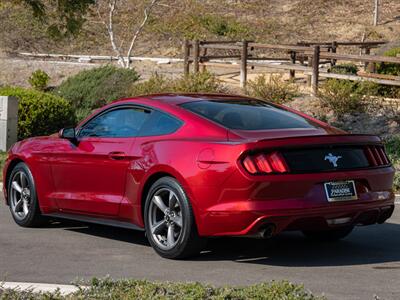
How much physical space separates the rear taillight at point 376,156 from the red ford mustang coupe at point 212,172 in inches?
0.5

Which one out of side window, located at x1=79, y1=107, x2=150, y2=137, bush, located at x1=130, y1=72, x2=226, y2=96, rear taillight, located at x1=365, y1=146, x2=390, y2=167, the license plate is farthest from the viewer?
bush, located at x1=130, y1=72, x2=226, y2=96

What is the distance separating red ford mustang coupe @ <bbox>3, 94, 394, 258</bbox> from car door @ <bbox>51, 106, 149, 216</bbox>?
0.01 meters

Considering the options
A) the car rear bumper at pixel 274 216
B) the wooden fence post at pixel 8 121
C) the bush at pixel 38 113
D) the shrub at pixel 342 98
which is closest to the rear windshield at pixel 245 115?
the car rear bumper at pixel 274 216

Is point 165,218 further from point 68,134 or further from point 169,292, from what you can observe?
point 169,292

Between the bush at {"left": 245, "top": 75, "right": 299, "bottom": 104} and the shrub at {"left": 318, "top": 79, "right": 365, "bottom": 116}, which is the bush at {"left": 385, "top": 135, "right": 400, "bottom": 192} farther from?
the bush at {"left": 245, "top": 75, "right": 299, "bottom": 104}

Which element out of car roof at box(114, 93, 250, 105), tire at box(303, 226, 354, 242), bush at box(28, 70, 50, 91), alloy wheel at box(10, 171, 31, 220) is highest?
car roof at box(114, 93, 250, 105)

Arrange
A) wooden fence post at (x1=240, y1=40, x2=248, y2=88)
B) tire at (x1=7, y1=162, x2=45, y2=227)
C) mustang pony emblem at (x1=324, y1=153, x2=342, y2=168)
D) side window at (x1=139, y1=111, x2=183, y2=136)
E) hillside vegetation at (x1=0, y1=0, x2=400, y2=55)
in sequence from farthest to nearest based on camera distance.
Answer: hillside vegetation at (x1=0, y1=0, x2=400, y2=55) < wooden fence post at (x1=240, y1=40, x2=248, y2=88) < tire at (x1=7, y1=162, x2=45, y2=227) < side window at (x1=139, y1=111, x2=183, y2=136) < mustang pony emblem at (x1=324, y1=153, x2=342, y2=168)

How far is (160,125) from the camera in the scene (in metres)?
9.11

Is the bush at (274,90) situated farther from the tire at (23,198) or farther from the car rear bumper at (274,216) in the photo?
the car rear bumper at (274,216)

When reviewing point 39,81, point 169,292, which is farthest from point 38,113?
point 169,292

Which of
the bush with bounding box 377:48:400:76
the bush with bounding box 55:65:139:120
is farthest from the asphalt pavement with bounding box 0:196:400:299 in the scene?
the bush with bounding box 377:48:400:76

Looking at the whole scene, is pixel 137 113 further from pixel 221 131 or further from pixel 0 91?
pixel 0 91

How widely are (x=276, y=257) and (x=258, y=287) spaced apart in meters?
2.32

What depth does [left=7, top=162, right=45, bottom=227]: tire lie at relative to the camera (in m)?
10.4
